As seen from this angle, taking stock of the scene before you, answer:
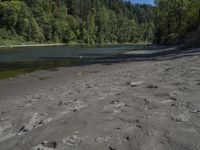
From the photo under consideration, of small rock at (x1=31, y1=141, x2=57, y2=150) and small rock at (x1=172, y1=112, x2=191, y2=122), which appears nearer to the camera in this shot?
small rock at (x1=31, y1=141, x2=57, y2=150)

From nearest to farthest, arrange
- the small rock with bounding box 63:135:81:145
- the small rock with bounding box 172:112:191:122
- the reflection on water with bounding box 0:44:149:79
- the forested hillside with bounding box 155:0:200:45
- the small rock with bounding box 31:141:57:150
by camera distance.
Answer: the small rock with bounding box 31:141:57:150 → the small rock with bounding box 63:135:81:145 → the small rock with bounding box 172:112:191:122 → the reflection on water with bounding box 0:44:149:79 → the forested hillside with bounding box 155:0:200:45

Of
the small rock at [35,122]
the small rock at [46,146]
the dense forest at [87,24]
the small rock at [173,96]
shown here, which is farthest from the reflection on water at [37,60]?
the dense forest at [87,24]

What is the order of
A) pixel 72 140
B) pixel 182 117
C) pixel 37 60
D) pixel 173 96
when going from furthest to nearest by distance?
pixel 37 60 → pixel 173 96 → pixel 182 117 → pixel 72 140

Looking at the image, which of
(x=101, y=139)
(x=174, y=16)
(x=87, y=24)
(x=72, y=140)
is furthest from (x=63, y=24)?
(x=101, y=139)

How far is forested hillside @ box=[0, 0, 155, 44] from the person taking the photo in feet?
347

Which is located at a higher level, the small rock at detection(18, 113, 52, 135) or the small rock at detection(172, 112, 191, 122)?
the small rock at detection(172, 112, 191, 122)

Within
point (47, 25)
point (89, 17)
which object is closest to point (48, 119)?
point (47, 25)

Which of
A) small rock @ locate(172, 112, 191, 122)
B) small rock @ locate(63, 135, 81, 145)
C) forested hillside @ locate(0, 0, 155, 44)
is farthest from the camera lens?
forested hillside @ locate(0, 0, 155, 44)

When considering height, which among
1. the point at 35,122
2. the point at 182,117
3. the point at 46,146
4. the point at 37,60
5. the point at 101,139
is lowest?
the point at 37,60

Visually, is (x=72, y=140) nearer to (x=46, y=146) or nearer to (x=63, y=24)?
(x=46, y=146)

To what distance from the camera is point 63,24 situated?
136875 mm

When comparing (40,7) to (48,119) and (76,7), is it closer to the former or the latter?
(76,7)

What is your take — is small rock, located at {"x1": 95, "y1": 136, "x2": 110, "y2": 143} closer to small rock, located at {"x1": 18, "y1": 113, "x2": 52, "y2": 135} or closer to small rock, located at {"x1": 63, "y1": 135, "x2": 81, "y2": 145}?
small rock, located at {"x1": 63, "y1": 135, "x2": 81, "y2": 145}

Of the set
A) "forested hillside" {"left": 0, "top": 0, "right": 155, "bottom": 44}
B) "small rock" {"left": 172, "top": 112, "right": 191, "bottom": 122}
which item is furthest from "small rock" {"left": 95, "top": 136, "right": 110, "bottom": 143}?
"forested hillside" {"left": 0, "top": 0, "right": 155, "bottom": 44}
